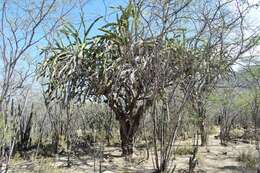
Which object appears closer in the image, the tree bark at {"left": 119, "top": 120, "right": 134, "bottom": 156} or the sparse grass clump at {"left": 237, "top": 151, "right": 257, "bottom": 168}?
the sparse grass clump at {"left": 237, "top": 151, "right": 257, "bottom": 168}

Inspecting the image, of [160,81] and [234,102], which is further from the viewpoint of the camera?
[234,102]

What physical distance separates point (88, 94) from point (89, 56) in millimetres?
1085

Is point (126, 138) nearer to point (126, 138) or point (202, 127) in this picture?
point (126, 138)

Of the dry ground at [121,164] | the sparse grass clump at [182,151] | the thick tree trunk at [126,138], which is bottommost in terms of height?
the dry ground at [121,164]

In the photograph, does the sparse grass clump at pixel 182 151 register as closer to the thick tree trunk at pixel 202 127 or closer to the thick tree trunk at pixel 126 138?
the thick tree trunk at pixel 202 127

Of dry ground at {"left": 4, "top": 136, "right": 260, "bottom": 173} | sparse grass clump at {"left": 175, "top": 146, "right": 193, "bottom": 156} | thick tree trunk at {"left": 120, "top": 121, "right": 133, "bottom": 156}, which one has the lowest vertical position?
dry ground at {"left": 4, "top": 136, "right": 260, "bottom": 173}

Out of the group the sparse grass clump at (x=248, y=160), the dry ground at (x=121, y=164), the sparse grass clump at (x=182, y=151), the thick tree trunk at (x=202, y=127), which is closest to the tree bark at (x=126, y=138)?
the dry ground at (x=121, y=164)

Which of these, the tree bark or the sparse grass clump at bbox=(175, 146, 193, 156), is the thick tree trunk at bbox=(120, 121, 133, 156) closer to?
the tree bark

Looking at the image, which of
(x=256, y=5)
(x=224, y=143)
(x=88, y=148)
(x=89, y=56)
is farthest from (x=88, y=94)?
(x=224, y=143)

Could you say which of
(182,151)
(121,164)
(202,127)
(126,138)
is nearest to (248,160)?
(182,151)

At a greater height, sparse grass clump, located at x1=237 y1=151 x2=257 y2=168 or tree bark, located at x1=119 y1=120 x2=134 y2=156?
tree bark, located at x1=119 y1=120 x2=134 y2=156

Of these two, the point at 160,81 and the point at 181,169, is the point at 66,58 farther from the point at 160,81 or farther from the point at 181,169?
the point at 181,169

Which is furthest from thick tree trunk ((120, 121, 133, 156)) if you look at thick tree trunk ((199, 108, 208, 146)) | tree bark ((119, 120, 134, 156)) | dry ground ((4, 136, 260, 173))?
thick tree trunk ((199, 108, 208, 146))

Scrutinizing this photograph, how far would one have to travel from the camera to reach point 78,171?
35.1 feet
